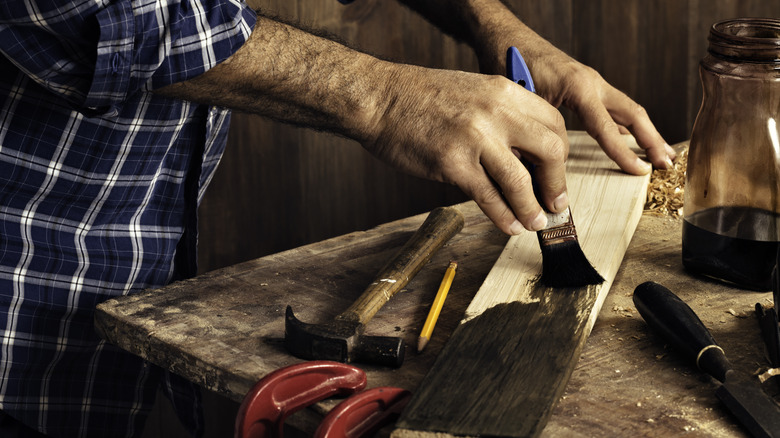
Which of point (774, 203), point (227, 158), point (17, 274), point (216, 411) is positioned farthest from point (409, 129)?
point (216, 411)

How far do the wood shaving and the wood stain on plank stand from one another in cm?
45

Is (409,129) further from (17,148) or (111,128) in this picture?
(17,148)

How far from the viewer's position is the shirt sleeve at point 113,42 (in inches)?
33.1

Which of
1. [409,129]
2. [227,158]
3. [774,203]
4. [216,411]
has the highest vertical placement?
[409,129]

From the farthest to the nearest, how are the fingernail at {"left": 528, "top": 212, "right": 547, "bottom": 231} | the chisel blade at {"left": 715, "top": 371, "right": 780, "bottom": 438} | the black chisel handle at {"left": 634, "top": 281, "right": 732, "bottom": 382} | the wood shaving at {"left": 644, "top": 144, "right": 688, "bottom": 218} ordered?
the wood shaving at {"left": 644, "top": 144, "right": 688, "bottom": 218} → the fingernail at {"left": 528, "top": 212, "right": 547, "bottom": 231} → the black chisel handle at {"left": 634, "top": 281, "right": 732, "bottom": 382} → the chisel blade at {"left": 715, "top": 371, "right": 780, "bottom": 438}

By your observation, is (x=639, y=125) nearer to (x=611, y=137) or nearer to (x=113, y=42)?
(x=611, y=137)

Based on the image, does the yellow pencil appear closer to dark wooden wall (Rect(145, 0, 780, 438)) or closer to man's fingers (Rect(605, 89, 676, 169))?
man's fingers (Rect(605, 89, 676, 169))

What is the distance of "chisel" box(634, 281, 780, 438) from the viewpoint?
69 cm

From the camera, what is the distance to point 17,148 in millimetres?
1089

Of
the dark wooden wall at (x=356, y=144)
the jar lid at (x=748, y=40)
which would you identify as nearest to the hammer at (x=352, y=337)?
the jar lid at (x=748, y=40)

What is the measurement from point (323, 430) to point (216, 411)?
5.24ft

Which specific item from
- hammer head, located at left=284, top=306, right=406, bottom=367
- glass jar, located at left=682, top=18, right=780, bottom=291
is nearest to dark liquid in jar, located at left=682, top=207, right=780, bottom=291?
glass jar, located at left=682, top=18, right=780, bottom=291

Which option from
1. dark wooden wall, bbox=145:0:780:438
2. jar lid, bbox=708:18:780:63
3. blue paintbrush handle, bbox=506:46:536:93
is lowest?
dark wooden wall, bbox=145:0:780:438

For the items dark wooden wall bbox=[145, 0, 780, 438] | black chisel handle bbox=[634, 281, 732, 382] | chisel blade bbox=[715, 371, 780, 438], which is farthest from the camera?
dark wooden wall bbox=[145, 0, 780, 438]
